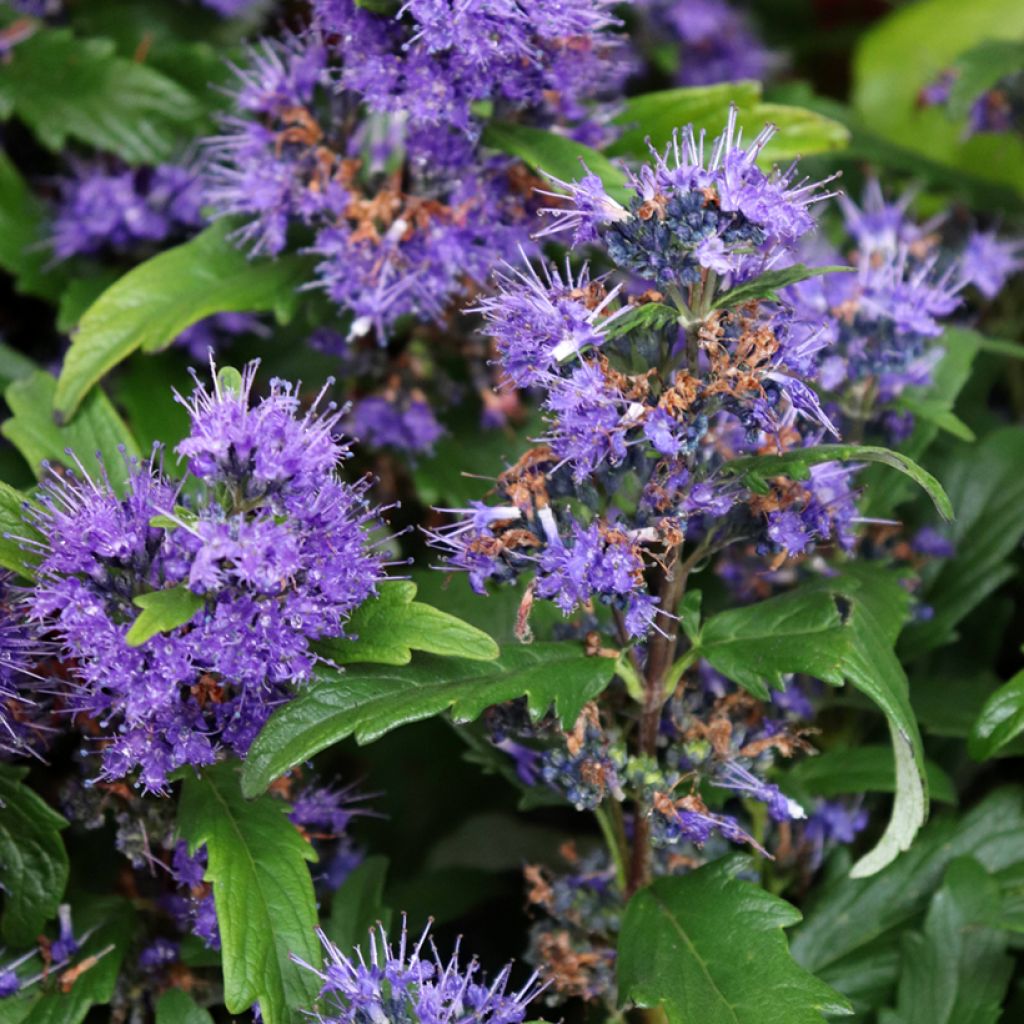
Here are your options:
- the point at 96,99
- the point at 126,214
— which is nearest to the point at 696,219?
the point at 126,214

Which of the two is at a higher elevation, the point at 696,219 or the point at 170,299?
the point at 696,219

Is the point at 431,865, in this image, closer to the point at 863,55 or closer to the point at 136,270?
the point at 136,270

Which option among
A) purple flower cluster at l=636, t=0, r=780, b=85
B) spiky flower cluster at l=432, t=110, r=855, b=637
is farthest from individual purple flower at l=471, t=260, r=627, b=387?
purple flower cluster at l=636, t=0, r=780, b=85

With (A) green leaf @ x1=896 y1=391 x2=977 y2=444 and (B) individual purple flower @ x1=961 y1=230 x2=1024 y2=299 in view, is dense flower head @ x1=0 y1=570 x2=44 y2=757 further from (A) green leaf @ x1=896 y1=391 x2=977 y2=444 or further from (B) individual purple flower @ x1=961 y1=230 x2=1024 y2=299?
(B) individual purple flower @ x1=961 y1=230 x2=1024 y2=299

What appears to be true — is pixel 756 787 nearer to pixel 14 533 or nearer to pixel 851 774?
pixel 851 774

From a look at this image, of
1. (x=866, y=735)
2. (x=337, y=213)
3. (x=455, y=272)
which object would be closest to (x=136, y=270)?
(x=337, y=213)

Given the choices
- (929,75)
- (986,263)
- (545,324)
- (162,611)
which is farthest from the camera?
(929,75)

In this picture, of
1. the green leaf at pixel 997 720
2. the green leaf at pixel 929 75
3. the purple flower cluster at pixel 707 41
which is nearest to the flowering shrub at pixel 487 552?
the green leaf at pixel 997 720
